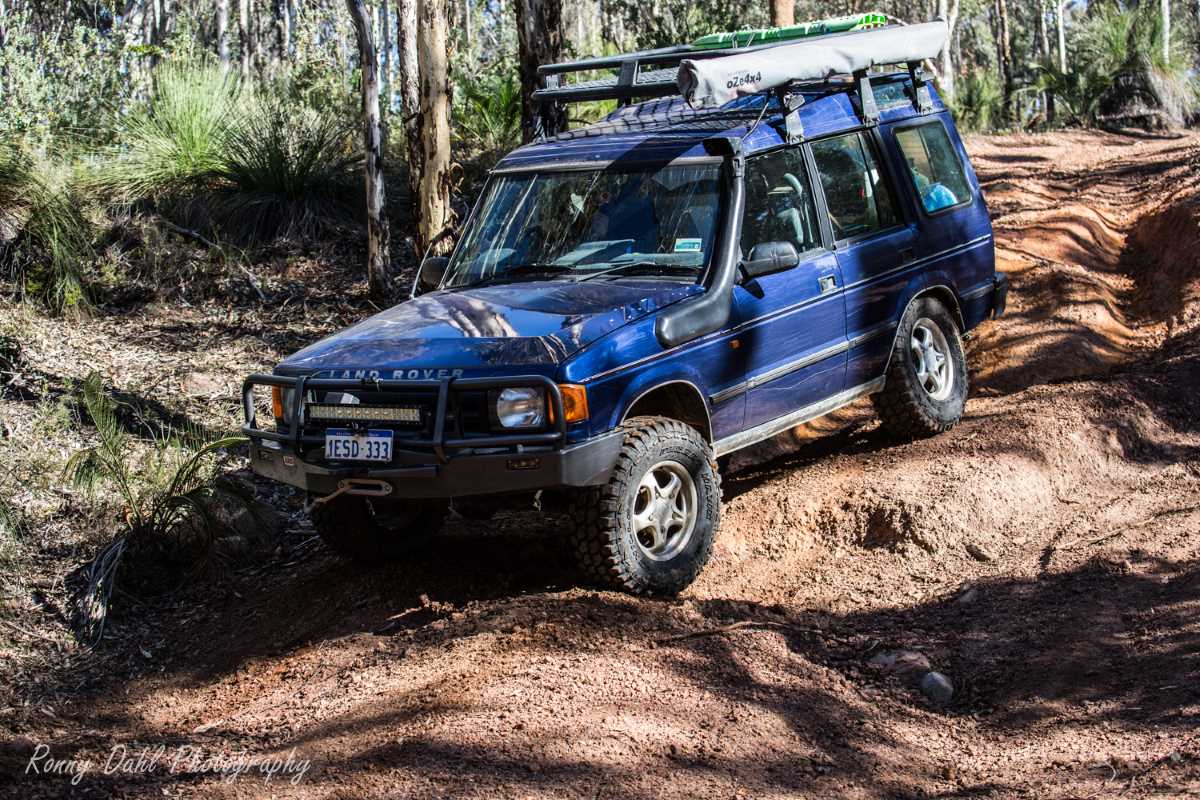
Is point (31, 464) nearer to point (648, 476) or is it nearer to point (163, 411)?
point (163, 411)

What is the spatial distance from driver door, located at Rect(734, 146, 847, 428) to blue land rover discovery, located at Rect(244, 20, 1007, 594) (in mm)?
17

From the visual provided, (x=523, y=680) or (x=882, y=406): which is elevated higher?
(x=882, y=406)

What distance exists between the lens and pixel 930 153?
7.79m

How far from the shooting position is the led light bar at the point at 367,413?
5352mm

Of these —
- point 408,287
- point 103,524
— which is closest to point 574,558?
point 103,524

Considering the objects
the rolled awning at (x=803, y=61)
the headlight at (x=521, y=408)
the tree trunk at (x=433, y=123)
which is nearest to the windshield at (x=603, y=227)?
the rolled awning at (x=803, y=61)

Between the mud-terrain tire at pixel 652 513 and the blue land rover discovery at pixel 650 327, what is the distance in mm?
11

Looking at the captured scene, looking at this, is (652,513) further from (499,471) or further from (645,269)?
(645,269)

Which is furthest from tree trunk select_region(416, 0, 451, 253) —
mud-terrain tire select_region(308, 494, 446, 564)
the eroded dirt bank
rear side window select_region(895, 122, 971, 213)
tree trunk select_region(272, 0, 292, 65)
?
tree trunk select_region(272, 0, 292, 65)

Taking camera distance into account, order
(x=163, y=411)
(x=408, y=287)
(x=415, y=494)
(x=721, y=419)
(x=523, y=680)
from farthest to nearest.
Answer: (x=408, y=287)
(x=163, y=411)
(x=721, y=419)
(x=415, y=494)
(x=523, y=680)

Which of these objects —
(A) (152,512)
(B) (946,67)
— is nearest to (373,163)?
→ (A) (152,512)

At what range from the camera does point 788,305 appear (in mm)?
6449

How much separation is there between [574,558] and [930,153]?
12.7 feet

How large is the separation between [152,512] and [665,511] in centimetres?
314
